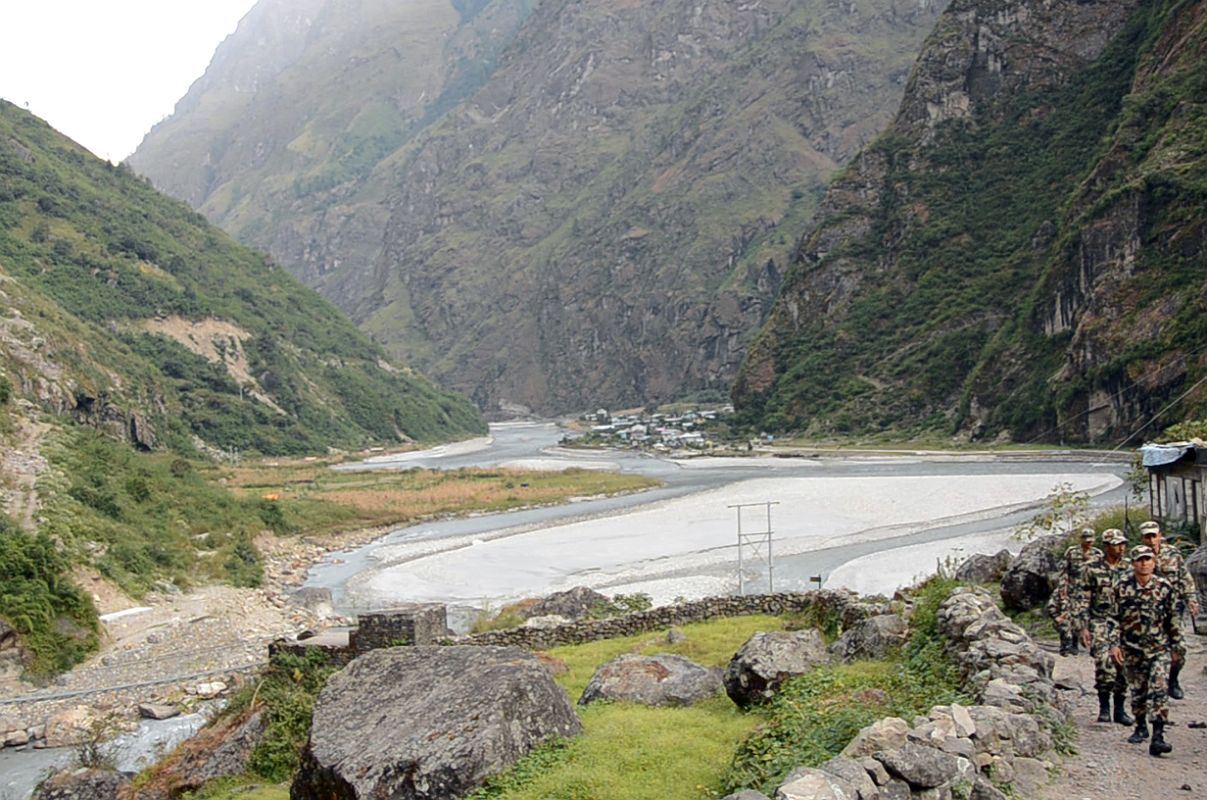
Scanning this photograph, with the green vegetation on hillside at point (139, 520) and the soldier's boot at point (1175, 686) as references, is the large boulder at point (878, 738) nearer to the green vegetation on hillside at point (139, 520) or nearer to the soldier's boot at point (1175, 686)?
the soldier's boot at point (1175, 686)

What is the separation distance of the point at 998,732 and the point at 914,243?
5429 inches

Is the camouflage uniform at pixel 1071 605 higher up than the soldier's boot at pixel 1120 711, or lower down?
higher up

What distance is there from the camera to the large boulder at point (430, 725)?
10.4m

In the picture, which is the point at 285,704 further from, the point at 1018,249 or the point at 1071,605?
the point at 1018,249

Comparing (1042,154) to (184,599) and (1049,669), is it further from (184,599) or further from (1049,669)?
(1049,669)

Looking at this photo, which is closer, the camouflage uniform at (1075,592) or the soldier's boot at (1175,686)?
the soldier's boot at (1175,686)

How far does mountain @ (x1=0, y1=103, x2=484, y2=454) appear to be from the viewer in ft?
256

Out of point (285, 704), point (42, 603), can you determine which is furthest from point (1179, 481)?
point (42, 603)

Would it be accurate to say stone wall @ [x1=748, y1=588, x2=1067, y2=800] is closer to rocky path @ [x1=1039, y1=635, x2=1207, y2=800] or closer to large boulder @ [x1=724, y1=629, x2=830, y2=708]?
rocky path @ [x1=1039, y1=635, x2=1207, y2=800]

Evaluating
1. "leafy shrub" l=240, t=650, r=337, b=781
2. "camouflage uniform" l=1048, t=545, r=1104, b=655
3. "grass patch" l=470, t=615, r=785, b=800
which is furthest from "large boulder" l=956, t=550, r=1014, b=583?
"leafy shrub" l=240, t=650, r=337, b=781

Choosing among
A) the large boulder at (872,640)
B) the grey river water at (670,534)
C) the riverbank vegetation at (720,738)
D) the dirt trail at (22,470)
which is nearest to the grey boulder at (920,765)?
the riverbank vegetation at (720,738)

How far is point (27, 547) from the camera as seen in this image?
111 feet

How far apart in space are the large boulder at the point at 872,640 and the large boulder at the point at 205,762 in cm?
870

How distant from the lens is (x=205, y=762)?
15.5 metres
